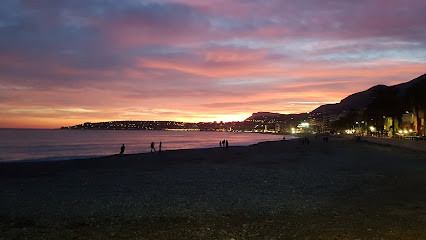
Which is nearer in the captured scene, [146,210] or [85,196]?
[146,210]

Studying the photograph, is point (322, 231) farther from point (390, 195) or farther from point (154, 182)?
Answer: point (154, 182)

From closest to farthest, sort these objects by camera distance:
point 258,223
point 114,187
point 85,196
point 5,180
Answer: point 258,223 → point 85,196 → point 114,187 → point 5,180

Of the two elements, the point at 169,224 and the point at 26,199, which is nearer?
the point at 169,224

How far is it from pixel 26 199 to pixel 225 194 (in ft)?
28.8

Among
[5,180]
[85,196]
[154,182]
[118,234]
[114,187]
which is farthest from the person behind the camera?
[5,180]

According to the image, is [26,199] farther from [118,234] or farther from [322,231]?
[322,231]

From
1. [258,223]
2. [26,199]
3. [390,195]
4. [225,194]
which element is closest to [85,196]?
[26,199]

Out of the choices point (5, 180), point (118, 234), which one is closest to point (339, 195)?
point (118, 234)

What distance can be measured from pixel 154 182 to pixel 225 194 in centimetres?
588

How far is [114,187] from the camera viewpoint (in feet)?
59.5

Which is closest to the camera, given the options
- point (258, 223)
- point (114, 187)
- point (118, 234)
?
point (118, 234)

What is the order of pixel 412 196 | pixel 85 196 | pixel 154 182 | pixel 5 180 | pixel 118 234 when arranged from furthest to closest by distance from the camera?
pixel 5 180 → pixel 154 182 → pixel 85 196 → pixel 412 196 → pixel 118 234

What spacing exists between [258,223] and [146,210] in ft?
14.3

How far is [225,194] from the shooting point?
15.7 metres
